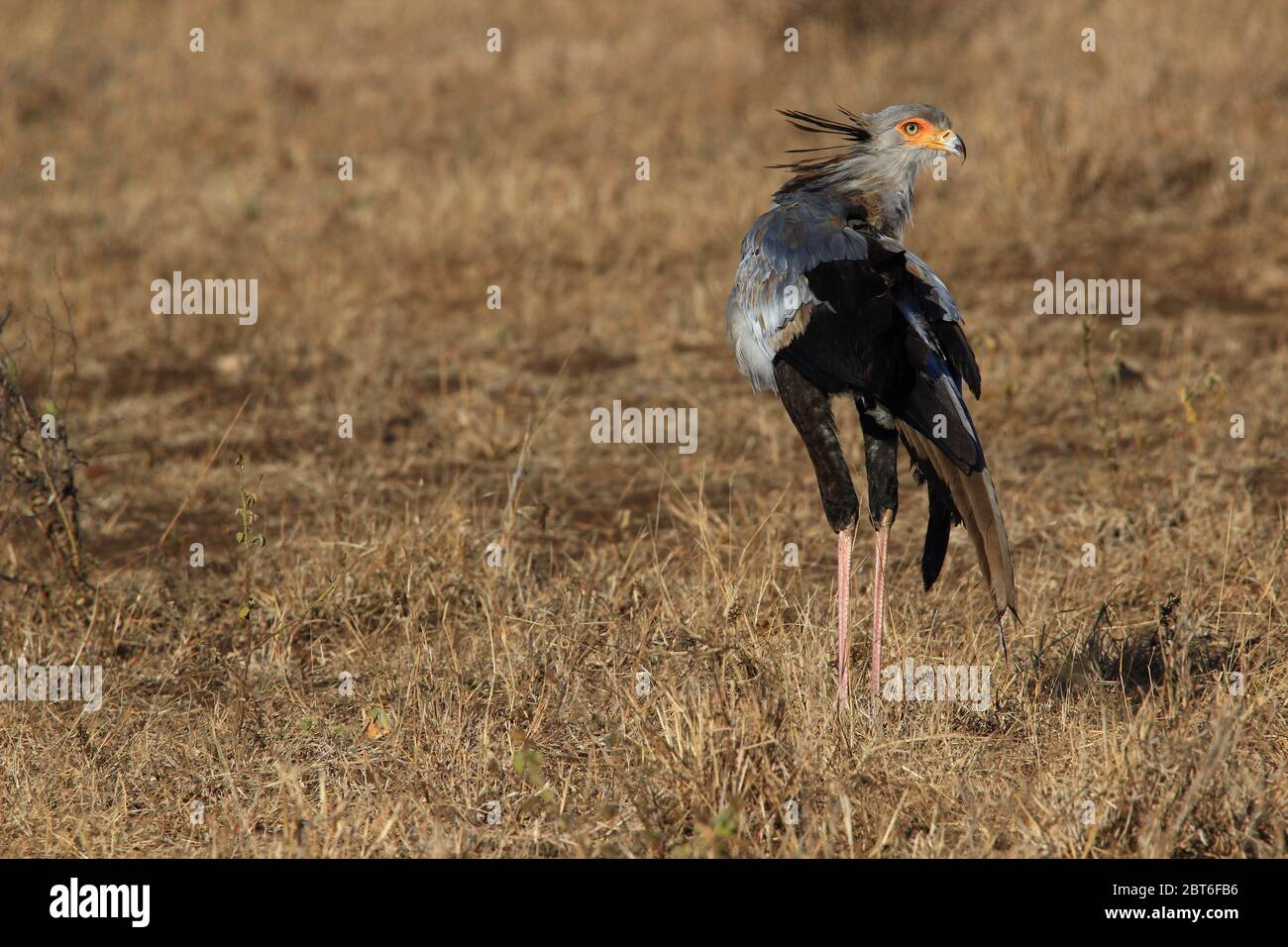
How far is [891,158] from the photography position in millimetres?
4871

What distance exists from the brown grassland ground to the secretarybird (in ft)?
1.47

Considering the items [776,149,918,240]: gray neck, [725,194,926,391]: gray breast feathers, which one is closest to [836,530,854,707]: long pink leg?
[725,194,926,391]: gray breast feathers

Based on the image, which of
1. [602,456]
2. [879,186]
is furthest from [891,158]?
[602,456]

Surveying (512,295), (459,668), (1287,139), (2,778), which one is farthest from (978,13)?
(2,778)

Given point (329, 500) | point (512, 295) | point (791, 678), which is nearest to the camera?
point (791, 678)

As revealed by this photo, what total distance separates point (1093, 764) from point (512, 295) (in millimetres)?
6146

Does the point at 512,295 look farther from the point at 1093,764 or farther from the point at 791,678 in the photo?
the point at 1093,764

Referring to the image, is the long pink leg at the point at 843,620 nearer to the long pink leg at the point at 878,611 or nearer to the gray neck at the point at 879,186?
the long pink leg at the point at 878,611

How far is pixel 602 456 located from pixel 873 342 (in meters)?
3.07

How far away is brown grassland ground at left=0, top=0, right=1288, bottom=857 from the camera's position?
13.0 ft

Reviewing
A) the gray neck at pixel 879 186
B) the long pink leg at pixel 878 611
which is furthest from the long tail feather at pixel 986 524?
the gray neck at pixel 879 186

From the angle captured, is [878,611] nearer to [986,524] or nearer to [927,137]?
[986,524]

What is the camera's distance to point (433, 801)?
4039mm

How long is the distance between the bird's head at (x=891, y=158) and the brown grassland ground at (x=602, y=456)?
3.84ft
